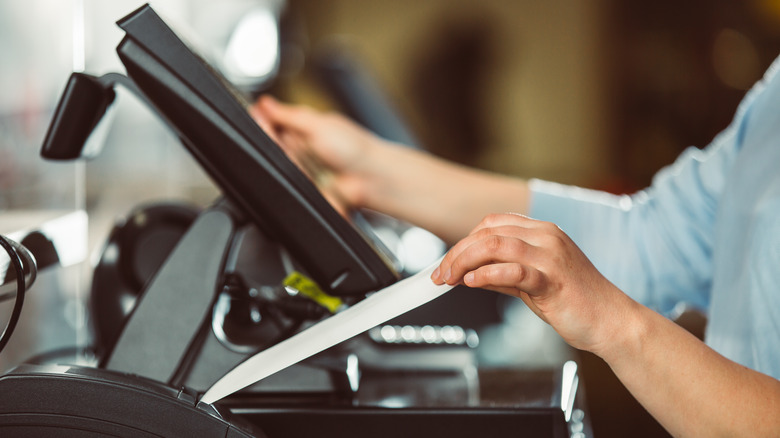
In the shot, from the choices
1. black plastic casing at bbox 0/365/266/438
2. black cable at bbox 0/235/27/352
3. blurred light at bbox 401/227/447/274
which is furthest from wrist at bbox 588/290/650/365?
blurred light at bbox 401/227/447/274

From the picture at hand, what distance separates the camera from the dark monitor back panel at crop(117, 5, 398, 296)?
0.51 m

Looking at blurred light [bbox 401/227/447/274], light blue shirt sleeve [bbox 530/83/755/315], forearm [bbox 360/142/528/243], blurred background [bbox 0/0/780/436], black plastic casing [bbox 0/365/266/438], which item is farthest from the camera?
blurred background [bbox 0/0/780/436]

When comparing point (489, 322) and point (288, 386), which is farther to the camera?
point (489, 322)

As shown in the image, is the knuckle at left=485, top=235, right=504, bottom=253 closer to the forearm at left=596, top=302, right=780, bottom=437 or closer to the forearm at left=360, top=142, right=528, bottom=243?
the forearm at left=596, top=302, right=780, bottom=437

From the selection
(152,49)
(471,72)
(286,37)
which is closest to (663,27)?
(471,72)

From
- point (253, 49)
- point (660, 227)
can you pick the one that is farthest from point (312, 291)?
point (253, 49)

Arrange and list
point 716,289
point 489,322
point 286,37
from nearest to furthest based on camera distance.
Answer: point 716,289
point 489,322
point 286,37

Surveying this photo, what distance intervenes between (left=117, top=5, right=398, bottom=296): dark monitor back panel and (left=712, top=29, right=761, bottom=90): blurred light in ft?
16.4

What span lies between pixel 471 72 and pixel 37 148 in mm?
5559

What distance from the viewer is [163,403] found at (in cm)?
46

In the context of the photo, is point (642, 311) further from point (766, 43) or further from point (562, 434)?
point (766, 43)

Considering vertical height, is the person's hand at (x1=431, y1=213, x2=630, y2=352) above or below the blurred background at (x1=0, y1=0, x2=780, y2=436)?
below

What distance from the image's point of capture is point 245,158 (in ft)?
1.79

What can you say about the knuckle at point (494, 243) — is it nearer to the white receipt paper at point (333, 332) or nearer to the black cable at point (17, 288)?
the white receipt paper at point (333, 332)
